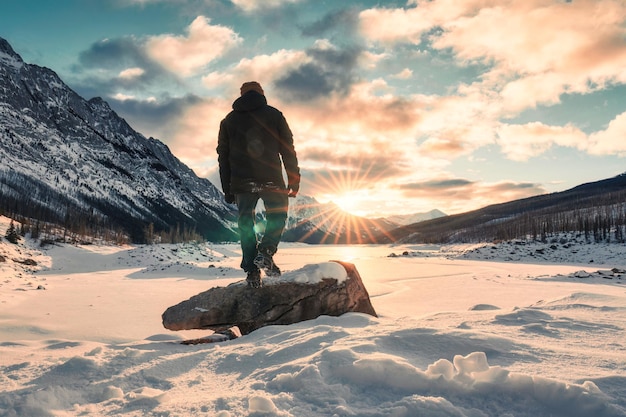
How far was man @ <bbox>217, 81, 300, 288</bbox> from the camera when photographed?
523cm

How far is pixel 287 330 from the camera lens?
407 centimetres

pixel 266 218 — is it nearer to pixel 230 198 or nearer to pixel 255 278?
pixel 230 198

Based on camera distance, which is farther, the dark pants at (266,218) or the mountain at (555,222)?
the mountain at (555,222)

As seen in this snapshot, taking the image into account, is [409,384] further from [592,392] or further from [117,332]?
[117,332]

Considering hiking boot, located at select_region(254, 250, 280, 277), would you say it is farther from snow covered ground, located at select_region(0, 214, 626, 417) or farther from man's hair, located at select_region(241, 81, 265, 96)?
man's hair, located at select_region(241, 81, 265, 96)

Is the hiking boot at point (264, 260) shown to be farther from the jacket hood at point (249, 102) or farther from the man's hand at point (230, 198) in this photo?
the jacket hood at point (249, 102)

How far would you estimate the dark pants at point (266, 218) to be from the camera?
17.4 feet

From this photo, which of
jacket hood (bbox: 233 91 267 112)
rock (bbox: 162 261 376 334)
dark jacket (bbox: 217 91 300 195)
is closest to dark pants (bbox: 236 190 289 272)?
dark jacket (bbox: 217 91 300 195)

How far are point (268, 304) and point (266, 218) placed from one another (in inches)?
56.2

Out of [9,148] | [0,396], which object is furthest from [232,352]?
[9,148]

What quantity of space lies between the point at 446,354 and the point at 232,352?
75.8 inches

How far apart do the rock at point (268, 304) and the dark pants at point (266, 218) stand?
0.76 m

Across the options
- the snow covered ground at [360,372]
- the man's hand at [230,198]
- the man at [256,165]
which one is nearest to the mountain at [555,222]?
the snow covered ground at [360,372]

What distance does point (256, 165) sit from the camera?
17.1 ft
